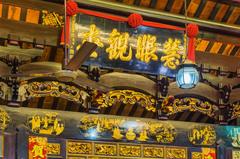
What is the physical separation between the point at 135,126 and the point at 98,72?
3.04 feet

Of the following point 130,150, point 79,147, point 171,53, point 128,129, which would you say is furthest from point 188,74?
point 79,147

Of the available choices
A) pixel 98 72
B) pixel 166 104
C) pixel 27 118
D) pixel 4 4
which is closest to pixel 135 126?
pixel 166 104

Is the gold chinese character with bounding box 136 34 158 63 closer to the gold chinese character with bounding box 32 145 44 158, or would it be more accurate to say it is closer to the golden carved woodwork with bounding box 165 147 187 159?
the golden carved woodwork with bounding box 165 147 187 159

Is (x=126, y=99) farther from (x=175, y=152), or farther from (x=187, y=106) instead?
(x=175, y=152)

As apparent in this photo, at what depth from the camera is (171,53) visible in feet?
19.8

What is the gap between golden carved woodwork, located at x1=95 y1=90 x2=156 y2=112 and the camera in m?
6.08

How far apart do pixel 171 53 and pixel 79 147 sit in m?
1.49

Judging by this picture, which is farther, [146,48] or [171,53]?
[171,53]

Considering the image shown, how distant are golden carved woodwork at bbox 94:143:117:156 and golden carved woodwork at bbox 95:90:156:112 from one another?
1.66 ft

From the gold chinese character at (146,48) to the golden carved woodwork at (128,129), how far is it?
90 centimetres

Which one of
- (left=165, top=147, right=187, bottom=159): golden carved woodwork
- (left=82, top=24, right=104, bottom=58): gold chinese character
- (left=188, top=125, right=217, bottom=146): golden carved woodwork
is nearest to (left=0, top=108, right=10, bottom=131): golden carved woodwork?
(left=82, top=24, right=104, bottom=58): gold chinese character

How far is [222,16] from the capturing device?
6.28 meters

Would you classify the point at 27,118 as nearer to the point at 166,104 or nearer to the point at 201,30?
the point at 166,104

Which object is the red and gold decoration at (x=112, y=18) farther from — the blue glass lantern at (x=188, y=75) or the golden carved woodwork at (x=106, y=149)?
the golden carved woodwork at (x=106, y=149)
